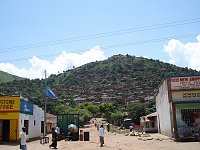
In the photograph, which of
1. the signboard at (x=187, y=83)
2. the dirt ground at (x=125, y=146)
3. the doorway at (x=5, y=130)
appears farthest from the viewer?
the doorway at (x=5, y=130)

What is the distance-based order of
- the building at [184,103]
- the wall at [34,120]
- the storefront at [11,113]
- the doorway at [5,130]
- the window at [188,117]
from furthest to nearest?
the wall at [34,120] < the doorway at [5,130] < the storefront at [11,113] < the window at [188,117] < the building at [184,103]

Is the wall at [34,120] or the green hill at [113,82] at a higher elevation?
the green hill at [113,82]

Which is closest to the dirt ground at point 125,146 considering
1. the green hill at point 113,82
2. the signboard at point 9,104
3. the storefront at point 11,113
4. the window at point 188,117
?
the storefront at point 11,113

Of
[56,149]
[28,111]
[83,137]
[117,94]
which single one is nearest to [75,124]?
[83,137]

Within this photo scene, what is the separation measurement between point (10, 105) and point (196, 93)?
1720 cm

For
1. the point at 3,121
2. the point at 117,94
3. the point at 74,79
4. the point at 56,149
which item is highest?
the point at 74,79

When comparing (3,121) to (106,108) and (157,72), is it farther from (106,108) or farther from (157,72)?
(157,72)

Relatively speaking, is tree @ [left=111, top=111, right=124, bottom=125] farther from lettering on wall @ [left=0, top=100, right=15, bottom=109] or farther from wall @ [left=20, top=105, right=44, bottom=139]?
lettering on wall @ [left=0, top=100, right=15, bottom=109]

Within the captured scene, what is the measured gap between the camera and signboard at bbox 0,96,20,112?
27.7 meters

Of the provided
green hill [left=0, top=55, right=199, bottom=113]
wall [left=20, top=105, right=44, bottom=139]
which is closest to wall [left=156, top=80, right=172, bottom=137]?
wall [left=20, top=105, right=44, bottom=139]

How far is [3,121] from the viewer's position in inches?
1129

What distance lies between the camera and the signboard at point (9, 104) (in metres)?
27.7

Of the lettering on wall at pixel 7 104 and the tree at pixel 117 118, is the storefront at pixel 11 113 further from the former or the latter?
the tree at pixel 117 118

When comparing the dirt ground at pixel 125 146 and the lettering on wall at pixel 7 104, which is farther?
the lettering on wall at pixel 7 104
